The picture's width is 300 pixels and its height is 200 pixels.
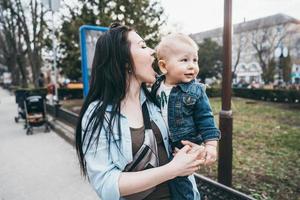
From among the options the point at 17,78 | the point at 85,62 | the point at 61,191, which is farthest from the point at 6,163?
the point at 17,78

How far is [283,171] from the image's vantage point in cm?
471

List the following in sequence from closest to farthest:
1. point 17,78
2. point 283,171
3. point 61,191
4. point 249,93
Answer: point 61,191 → point 283,171 → point 249,93 → point 17,78

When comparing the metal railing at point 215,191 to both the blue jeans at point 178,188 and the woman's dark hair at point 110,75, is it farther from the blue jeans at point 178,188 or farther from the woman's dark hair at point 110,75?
the woman's dark hair at point 110,75

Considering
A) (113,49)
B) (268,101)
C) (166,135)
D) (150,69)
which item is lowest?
(268,101)

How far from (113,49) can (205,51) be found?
40013mm

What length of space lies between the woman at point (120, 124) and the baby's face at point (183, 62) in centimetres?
15

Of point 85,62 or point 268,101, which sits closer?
point 85,62

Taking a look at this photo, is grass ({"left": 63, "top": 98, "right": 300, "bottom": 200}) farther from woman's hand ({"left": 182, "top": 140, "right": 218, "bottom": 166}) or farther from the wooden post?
woman's hand ({"left": 182, "top": 140, "right": 218, "bottom": 166})

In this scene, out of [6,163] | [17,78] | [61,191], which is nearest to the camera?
[61,191]

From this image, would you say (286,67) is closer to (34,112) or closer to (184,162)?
(34,112)

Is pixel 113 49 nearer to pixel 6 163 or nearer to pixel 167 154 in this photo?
pixel 167 154

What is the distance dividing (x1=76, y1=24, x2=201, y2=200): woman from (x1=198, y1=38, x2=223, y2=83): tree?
38927 millimetres

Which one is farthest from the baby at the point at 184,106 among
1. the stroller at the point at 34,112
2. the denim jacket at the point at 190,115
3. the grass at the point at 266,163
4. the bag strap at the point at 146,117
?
the stroller at the point at 34,112

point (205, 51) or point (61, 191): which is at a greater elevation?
point (205, 51)
